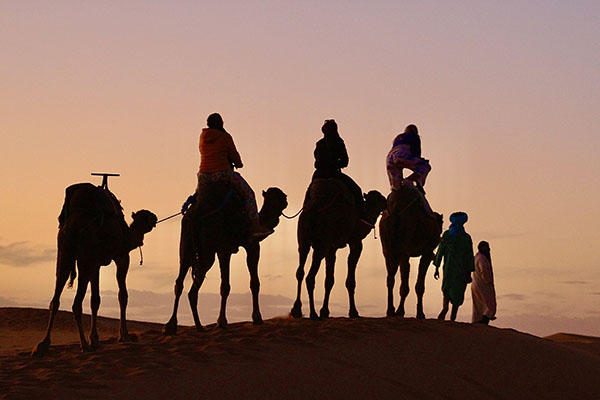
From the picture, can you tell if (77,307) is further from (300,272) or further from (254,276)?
(300,272)

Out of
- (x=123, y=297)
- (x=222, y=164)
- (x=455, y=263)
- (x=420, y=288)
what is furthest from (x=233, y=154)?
(x=455, y=263)

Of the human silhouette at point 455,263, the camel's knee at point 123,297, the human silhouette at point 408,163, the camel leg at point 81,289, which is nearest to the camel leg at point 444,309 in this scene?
the human silhouette at point 455,263

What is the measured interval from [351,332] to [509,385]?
9.17 feet

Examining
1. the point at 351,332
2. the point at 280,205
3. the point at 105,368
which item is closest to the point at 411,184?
the point at 280,205

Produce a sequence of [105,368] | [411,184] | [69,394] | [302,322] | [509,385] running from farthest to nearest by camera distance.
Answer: [411,184], [302,322], [509,385], [105,368], [69,394]

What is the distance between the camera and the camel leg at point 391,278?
19562 mm

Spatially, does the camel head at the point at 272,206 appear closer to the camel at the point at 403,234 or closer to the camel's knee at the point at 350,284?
the camel's knee at the point at 350,284

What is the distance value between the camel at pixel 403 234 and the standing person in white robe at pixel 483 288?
3.93 metres

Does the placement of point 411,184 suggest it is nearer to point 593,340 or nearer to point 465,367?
point 465,367

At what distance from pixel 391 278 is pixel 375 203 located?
1.78m

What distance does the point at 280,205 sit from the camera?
18.8 m

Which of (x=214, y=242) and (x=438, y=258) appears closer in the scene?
(x=214, y=242)

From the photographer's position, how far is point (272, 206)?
18781 millimetres

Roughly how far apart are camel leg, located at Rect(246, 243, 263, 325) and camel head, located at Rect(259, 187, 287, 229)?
2.94 feet
